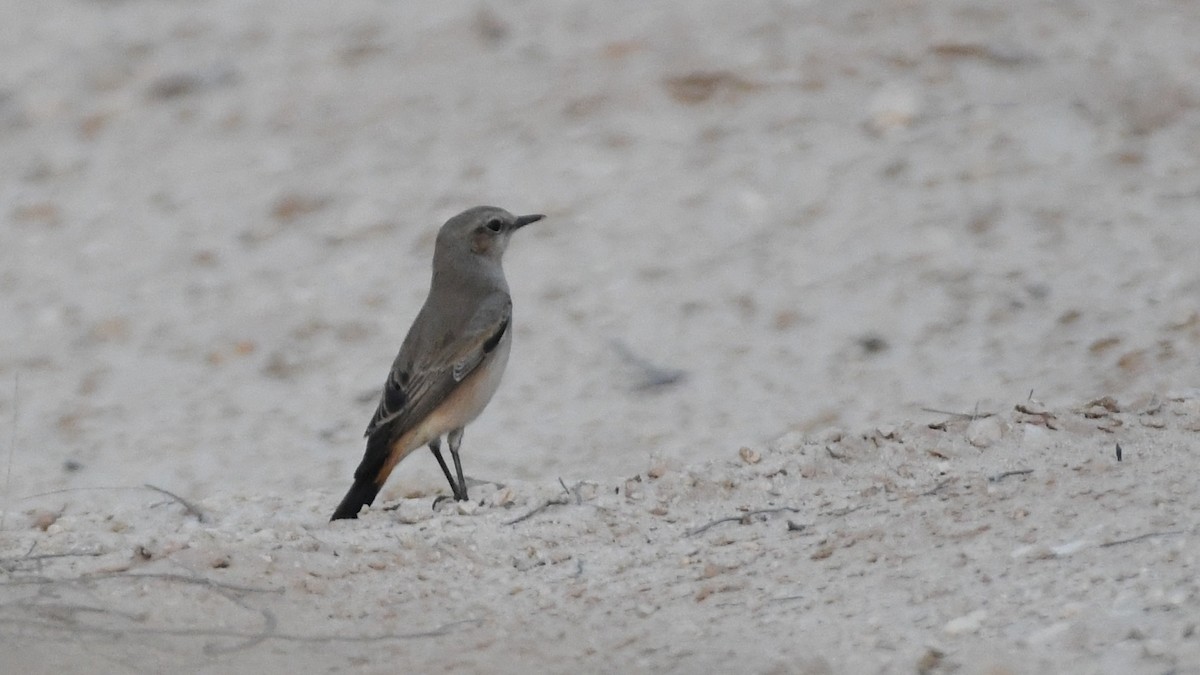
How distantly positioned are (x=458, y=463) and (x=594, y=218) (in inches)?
142

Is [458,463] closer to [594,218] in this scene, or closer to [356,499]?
[356,499]

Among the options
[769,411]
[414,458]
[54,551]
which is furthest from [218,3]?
[54,551]

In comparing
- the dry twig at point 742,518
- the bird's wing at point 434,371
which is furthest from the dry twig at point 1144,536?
the bird's wing at point 434,371

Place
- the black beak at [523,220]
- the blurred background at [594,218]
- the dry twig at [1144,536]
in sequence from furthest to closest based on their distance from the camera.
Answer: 1. the blurred background at [594,218]
2. the black beak at [523,220]
3. the dry twig at [1144,536]

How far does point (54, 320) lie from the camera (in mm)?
10375

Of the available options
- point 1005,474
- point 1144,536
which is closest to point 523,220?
point 1005,474

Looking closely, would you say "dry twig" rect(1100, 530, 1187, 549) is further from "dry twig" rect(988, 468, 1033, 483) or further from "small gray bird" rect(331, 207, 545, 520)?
"small gray bird" rect(331, 207, 545, 520)

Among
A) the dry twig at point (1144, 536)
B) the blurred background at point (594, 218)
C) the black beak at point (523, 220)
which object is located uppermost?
the black beak at point (523, 220)

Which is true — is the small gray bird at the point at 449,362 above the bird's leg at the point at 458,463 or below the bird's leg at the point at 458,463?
above

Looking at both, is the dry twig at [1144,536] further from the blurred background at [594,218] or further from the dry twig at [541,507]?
the blurred background at [594,218]

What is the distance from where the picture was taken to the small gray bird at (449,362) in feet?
23.4

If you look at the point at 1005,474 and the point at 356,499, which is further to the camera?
the point at 356,499

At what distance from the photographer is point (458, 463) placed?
740 cm

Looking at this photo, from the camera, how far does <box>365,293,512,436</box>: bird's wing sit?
23.8 feet
